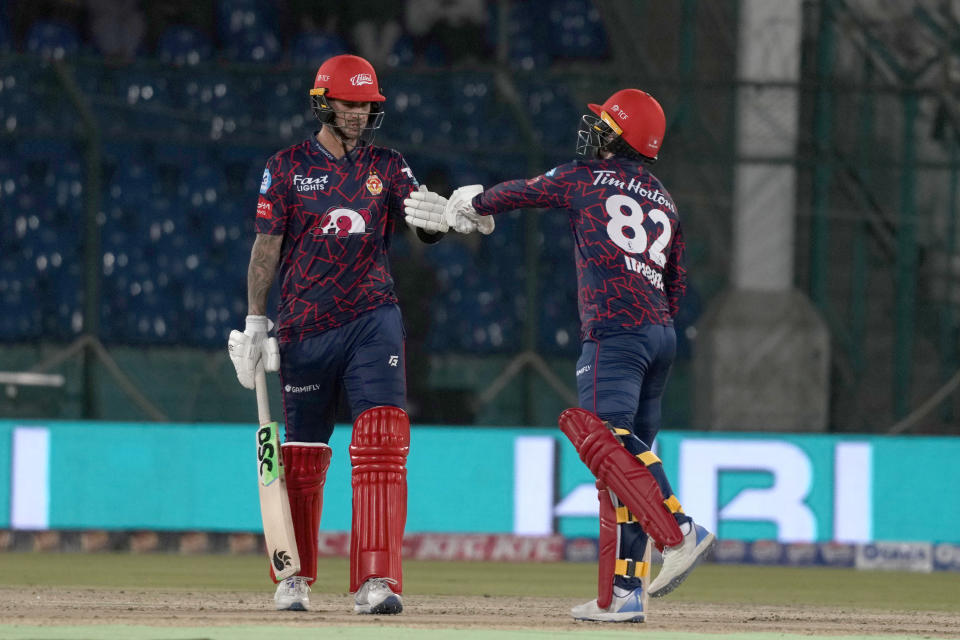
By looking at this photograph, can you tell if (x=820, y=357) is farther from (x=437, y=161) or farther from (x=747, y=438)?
(x=437, y=161)

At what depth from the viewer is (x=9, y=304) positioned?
12688 millimetres

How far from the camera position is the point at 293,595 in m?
5.88

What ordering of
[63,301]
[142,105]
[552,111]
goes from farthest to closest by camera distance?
[552,111], [63,301], [142,105]

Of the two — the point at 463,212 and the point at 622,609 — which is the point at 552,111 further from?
the point at 622,609

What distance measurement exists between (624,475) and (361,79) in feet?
5.43

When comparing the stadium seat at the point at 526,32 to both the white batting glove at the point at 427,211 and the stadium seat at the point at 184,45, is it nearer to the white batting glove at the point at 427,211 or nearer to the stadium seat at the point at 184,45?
the stadium seat at the point at 184,45

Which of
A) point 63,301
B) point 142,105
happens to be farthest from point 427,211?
point 63,301

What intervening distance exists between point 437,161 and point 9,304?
134 inches

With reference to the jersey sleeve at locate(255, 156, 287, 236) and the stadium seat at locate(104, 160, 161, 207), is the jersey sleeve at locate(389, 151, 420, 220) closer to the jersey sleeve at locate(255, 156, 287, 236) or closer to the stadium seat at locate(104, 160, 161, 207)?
the jersey sleeve at locate(255, 156, 287, 236)

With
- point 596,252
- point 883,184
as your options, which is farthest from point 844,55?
point 596,252

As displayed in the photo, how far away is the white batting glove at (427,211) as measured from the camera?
5832mm

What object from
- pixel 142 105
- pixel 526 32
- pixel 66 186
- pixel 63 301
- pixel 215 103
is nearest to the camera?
pixel 142 105

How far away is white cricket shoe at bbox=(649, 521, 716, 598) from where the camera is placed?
18.1ft

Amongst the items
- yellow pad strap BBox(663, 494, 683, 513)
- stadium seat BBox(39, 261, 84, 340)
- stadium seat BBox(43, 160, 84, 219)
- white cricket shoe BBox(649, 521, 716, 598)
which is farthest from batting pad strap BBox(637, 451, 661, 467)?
stadium seat BBox(43, 160, 84, 219)
